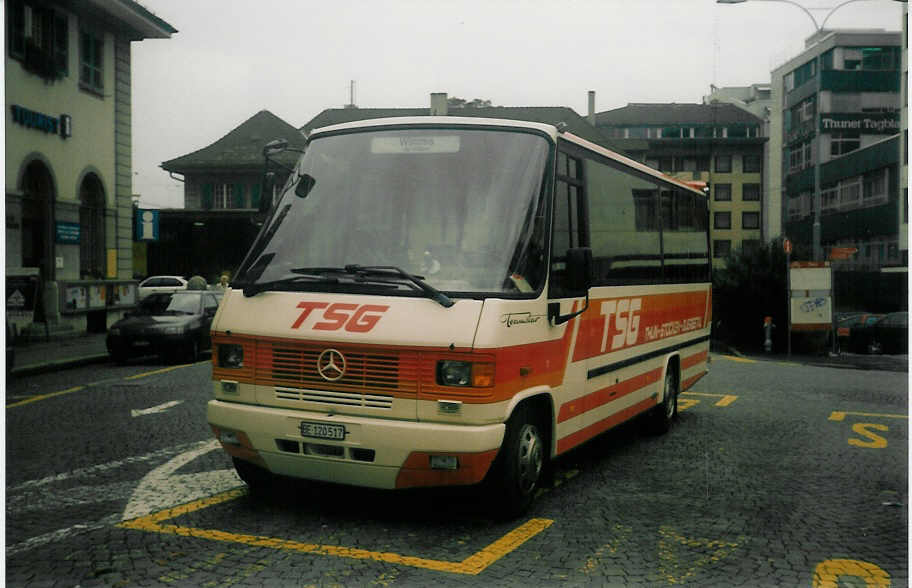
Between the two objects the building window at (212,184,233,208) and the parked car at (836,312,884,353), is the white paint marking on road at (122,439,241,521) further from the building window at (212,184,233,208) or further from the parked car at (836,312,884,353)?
the parked car at (836,312,884,353)

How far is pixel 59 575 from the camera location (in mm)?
4789

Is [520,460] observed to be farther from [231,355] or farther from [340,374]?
[231,355]

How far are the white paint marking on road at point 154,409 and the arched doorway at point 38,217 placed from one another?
178 centimetres

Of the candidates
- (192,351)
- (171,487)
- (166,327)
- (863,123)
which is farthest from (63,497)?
(192,351)

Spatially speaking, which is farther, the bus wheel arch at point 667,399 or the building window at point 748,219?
the building window at point 748,219

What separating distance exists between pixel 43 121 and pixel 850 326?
18.5 meters

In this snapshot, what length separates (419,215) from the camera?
6.09 meters

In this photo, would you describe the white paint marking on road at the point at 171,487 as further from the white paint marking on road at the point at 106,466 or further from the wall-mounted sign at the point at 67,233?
the wall-mounted sign at the point at 67,233

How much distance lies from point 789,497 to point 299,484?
3578 millimetres

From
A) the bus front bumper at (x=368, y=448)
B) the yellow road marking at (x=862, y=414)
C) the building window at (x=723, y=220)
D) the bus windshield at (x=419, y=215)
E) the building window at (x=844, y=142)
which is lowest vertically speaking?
the yellow road marking at (x=862, y=414)

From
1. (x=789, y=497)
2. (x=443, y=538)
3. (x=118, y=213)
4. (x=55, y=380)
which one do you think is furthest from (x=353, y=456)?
(x=55, y=380)

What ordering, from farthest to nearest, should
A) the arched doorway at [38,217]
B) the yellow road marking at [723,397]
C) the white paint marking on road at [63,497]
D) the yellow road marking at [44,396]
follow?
1. the yellow road marking at [723,397]
2. the yellow road marking at [44,396]
3. the arched doorway at [38,217]
4. the white paint marking on road at [63,497]

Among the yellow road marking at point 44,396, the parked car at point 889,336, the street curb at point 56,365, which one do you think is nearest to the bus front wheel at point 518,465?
the yellow road marking at point 44,396

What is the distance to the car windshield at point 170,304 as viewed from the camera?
17812mm
